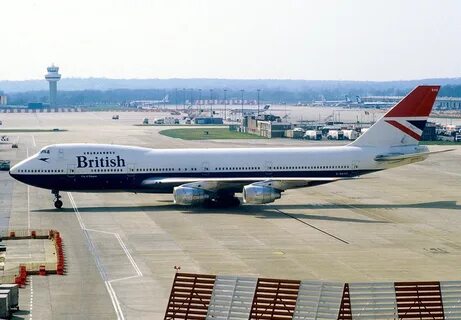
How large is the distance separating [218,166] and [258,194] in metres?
5.31

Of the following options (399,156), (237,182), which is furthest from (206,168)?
(399,156)

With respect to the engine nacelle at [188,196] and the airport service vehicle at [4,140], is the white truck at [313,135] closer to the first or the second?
the airport service vehicle at [4,140]

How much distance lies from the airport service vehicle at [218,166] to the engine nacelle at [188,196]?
7 cm

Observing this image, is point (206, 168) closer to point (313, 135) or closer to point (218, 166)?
point (218, 166)

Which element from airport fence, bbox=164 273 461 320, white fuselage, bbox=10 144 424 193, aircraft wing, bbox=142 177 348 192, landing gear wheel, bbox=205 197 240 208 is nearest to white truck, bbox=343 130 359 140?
white fuselage, bbox=10 144 424 193

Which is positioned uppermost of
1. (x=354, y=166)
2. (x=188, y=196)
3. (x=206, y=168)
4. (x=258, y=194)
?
(x=354, y=166)

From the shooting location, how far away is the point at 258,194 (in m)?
65.2

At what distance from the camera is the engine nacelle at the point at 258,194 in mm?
65188

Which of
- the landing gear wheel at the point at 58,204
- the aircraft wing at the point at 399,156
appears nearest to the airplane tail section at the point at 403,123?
the aircraft wing at the point at 399,156

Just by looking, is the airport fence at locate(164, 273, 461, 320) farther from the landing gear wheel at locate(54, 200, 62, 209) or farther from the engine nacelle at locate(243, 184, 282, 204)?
the landing gear wheel at locate(54, 200, 62, 209)

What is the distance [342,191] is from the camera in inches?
3191

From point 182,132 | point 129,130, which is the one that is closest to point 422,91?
point 182,132

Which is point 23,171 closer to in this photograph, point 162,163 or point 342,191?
point 162,163

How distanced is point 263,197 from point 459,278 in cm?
2328
